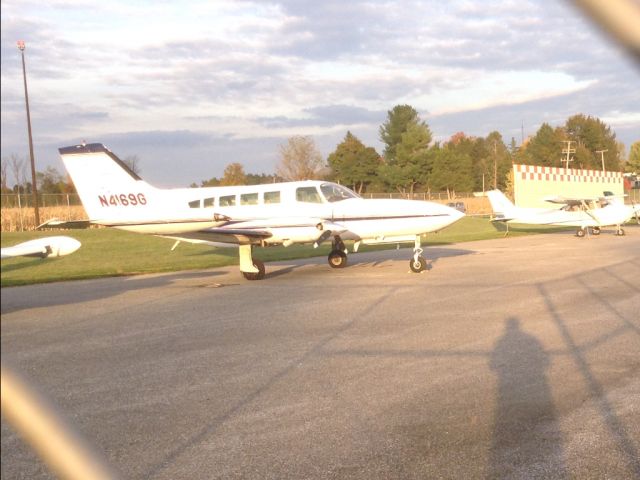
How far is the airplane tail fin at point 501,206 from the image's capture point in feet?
113

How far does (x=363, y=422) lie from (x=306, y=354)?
2585mm

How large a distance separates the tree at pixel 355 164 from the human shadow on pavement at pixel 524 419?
2383 inches

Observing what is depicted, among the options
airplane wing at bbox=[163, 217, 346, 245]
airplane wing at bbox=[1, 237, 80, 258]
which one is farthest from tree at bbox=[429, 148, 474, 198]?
airplane wing at bbox=[1, 237, 80, 258]

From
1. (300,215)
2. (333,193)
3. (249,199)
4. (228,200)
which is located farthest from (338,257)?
(228,200)

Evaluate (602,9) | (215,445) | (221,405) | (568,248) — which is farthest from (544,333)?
(568,248)

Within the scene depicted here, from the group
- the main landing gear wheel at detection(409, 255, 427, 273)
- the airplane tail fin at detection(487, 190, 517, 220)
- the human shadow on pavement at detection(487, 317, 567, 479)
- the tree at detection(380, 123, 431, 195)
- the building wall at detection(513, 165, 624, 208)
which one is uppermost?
the tree at detection(380, 123, 431, 195)

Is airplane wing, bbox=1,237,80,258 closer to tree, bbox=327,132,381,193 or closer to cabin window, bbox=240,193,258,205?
cabin window, bbox=240,193,258,205

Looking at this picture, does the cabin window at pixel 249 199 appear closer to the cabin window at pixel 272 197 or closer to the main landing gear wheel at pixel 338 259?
the cabin window at pixel 272 197

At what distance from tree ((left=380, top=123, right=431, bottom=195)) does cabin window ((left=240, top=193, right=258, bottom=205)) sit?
4432 cm

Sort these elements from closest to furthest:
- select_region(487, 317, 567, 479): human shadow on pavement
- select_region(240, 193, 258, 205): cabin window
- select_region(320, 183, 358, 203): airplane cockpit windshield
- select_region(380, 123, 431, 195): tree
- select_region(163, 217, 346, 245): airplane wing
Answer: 1. select_region(487, 317, 567, 479): human shadow on pavement
2. select_region(163, 217, 346, 245): airplane wing
3. select_region(240, 193, 258, 205): cabin window
4. select_region(320, 183, 358, 203): airplane cockpit windshield
5. select_region(380, 123, 431, 195): tree

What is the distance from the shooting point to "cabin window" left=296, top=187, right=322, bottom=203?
17.0 metres

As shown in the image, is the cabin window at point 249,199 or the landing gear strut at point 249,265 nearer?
the landing gear strut at point 249,265

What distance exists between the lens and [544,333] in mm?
8703

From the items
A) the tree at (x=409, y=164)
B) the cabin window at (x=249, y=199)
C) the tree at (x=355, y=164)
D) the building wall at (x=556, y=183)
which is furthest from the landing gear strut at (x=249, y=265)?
the tree at (x=355, y=164)
